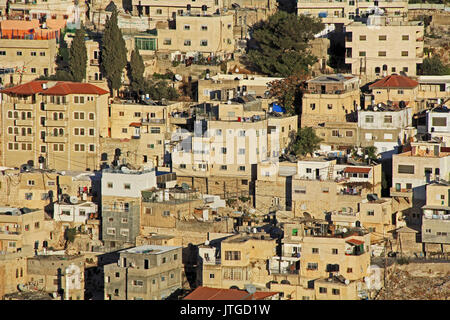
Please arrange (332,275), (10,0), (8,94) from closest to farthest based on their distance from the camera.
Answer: (332,275) < (8,94) < (10,0)

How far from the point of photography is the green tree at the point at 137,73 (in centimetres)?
6681

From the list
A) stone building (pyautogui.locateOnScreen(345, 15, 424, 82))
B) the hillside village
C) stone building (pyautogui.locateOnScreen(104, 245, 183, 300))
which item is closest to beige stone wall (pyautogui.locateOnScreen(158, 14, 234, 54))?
the hillside village

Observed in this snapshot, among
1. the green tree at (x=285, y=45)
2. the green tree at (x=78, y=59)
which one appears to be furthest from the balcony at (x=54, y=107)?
the green tree at (x=285, y=45)

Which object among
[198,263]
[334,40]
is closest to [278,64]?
[334,40]

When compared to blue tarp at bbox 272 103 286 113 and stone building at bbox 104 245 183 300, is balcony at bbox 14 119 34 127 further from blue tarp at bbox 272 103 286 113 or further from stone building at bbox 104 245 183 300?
stone building at bbox 104 245 183 300

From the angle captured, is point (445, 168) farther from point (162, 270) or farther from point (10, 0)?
point (10, 0)

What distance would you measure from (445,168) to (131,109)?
1401 cm

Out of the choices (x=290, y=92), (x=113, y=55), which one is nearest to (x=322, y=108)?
(x=290, y=92)

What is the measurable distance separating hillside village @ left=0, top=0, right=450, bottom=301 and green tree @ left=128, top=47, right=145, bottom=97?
0.48 ft

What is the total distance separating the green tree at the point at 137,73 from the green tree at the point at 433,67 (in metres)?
12.3

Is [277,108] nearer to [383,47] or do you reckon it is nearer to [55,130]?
[383,47]

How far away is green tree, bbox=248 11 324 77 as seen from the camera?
222 ft

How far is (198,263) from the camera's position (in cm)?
5544

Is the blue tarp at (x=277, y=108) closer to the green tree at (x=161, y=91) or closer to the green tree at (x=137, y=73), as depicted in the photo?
the green tree at (x=161, y=91)
